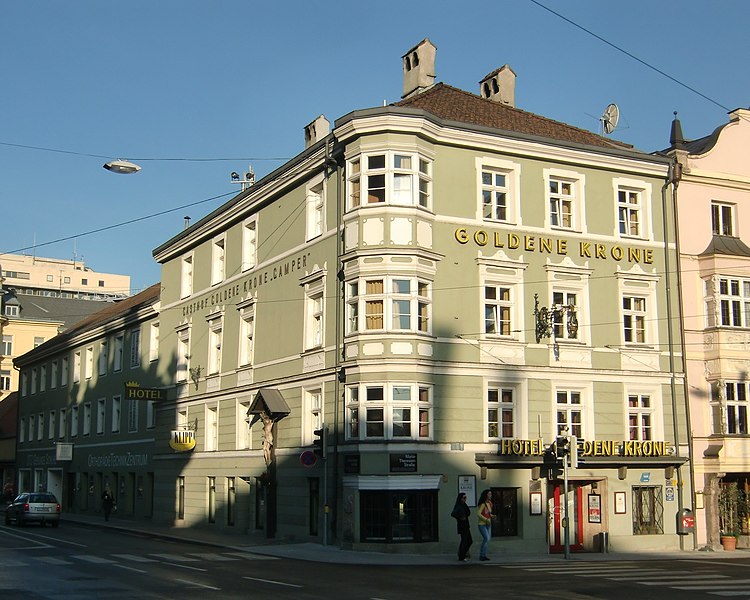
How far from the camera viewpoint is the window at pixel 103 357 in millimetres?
54438

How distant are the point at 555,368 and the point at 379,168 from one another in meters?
8.60

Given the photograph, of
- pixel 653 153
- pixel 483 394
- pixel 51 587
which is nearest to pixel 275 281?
pixel 483 394

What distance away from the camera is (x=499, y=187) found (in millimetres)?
31297

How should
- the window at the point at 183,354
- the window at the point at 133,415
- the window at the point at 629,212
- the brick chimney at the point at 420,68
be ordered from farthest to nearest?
the window at the point at 133,415 → the window at the point at 183,354 → the brick chimney at the point at 420,68 → the window at the point at 629,212

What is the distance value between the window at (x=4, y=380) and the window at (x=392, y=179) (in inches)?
2670

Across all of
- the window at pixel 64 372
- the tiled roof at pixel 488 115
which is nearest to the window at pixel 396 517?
the tiled roof at pixel 488 115

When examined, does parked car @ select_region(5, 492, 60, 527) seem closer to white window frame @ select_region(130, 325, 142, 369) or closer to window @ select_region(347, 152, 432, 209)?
white window frame @ select_region(130, 325, 142, 369)

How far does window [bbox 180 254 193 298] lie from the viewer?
43991 mm

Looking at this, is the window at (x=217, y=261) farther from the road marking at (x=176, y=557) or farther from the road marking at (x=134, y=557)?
the road marking at (x=134, y=557)

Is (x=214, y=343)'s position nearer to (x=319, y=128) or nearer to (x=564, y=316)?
(x=319, y=128)

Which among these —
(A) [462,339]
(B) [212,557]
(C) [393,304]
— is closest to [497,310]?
(A) [462,339]

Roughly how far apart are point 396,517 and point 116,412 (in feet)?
93.3

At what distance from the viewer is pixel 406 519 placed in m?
27.9

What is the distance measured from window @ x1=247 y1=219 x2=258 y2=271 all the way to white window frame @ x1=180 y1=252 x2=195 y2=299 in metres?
6.62
